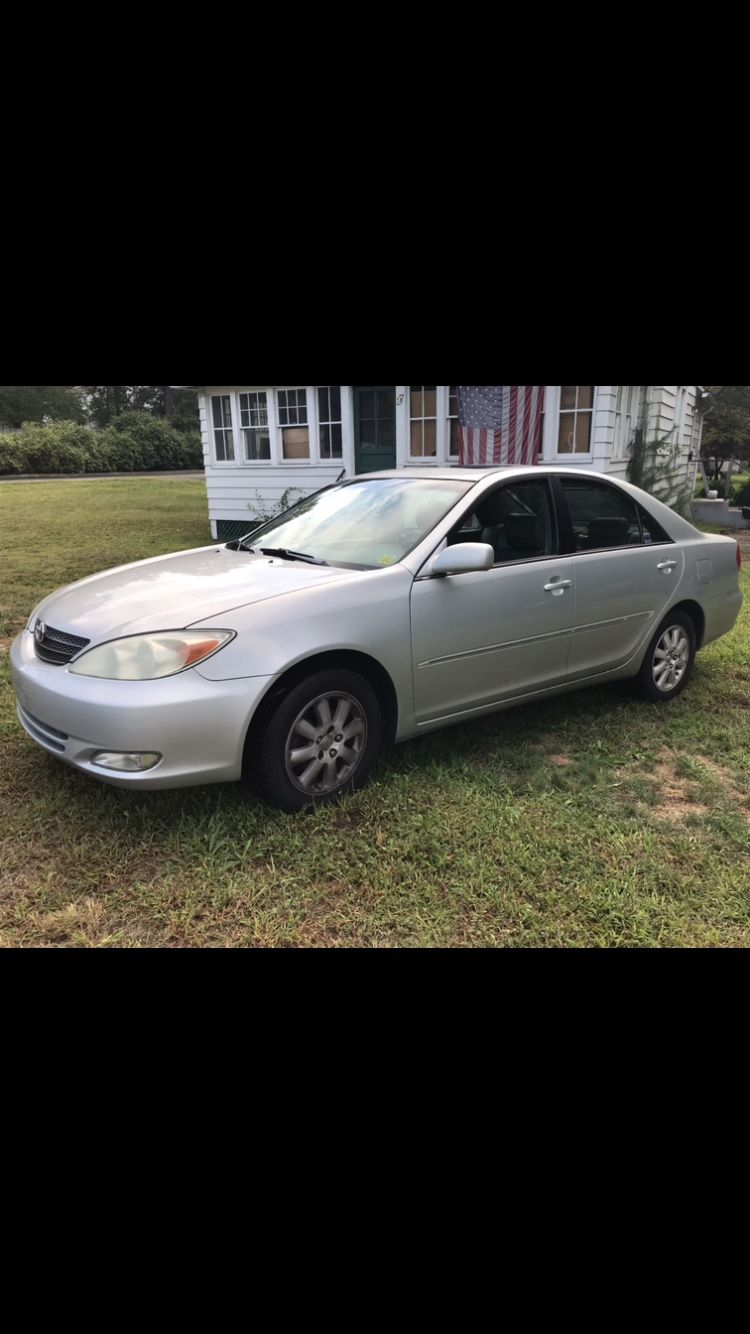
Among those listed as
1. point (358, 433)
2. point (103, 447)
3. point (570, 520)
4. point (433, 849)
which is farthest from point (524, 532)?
point (103, 447)

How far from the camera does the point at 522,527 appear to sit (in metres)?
4.47

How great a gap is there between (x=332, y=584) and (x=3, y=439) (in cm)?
2510

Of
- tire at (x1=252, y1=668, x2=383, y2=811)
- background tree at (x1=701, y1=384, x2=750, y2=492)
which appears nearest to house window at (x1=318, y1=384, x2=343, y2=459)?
tire at (x1=252, y1=668, x2=383, y2=811)

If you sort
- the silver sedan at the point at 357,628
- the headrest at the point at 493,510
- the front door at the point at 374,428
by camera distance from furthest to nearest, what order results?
1. the front door at the point at 374,428
2. the headrest at the point at 493,510
3. the silver sedan at the point at 357,628

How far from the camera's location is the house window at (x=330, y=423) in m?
12.7

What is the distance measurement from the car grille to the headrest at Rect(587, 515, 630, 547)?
2.86 meters

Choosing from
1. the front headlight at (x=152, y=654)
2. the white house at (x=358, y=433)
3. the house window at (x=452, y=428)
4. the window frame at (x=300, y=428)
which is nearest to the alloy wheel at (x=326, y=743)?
the front headlight at (x=152, y=654)

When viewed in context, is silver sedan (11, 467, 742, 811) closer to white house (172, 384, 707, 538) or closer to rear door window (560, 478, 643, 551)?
rear door window (560, 478, 643, 551)

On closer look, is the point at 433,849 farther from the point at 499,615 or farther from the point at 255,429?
the point at 255,429

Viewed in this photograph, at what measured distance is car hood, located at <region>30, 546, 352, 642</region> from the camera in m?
3.36

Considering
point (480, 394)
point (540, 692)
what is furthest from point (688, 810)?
point (480, 394)

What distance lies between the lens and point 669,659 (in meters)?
5.14

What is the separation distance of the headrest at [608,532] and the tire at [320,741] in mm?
1860

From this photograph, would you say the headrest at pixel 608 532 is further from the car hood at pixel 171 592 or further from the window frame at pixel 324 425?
the window frame at pixel 324 425
